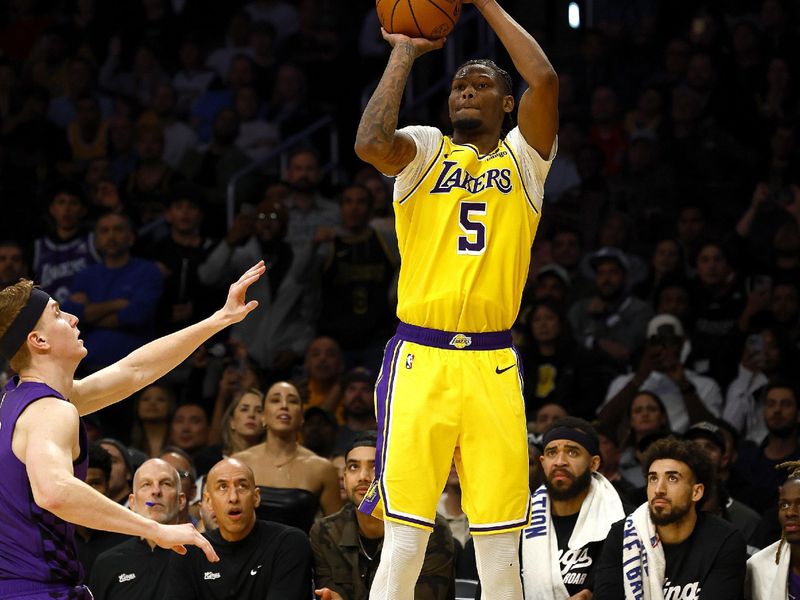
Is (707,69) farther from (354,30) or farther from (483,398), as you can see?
(483,398)

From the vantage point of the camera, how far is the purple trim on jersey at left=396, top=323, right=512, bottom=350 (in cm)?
564

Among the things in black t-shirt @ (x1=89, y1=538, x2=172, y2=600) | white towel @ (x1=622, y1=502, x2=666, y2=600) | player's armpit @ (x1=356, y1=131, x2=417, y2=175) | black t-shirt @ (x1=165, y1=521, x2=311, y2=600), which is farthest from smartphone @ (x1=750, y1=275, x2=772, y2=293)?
player's armpit @ (x1=356, y1=131, x2=417, y2=175)

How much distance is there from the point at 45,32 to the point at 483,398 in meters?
10.8

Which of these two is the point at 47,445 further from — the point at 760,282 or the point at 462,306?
the point at 760,282

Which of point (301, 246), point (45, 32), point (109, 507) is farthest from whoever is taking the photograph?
point (45, 32)

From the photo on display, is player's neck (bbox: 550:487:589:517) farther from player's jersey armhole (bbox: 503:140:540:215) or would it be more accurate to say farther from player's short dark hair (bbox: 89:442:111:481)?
player's short dark hair (bbox: 89:442:111:481)

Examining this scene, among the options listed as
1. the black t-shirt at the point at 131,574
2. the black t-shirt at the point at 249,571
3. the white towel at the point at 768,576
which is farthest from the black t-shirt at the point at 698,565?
the black t-shirt at the point at 131,574

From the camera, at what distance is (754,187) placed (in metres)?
12.4

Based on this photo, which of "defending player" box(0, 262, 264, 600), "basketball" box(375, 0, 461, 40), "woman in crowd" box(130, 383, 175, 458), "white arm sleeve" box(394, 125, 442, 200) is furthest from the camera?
"woman in crowd" box(130, 383, 175, 458)

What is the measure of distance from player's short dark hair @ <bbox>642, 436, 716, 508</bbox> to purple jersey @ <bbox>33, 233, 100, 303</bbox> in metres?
5.51

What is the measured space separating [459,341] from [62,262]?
21.2ft

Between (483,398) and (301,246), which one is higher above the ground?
(301,246)

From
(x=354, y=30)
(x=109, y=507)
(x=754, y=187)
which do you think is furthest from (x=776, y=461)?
(x=354, y=30)

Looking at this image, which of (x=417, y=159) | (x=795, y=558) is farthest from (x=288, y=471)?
(x=417, y=159)
